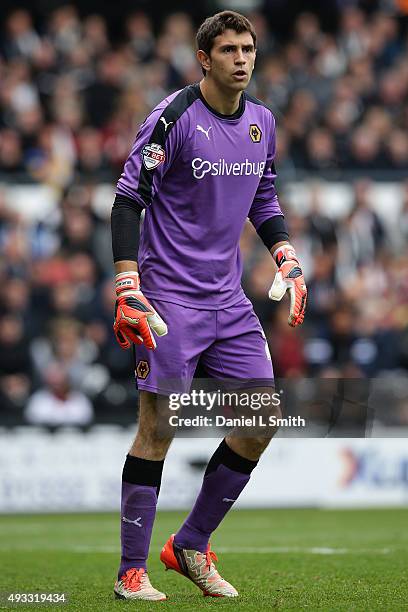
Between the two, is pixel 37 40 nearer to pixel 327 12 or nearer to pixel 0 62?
pixel 0 62

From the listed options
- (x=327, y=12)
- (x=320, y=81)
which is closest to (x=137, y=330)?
(x=320, y=81)

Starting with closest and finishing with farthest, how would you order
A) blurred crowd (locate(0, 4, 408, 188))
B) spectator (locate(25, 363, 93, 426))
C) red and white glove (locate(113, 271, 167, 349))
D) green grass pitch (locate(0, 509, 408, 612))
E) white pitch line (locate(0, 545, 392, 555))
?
red and white glove (locate(113, 271, 167, 349)), green grass pitch (locate(0, 509, 408, 612)), white pitch line (locate(0, 545, 392, 555)), spectator (locate(25, 363, 93, 426)), blurred crowd (locate(0, 4, 408, 188))

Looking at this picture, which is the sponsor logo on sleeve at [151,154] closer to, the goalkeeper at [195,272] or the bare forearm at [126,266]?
the goalkeeper at [195,272]

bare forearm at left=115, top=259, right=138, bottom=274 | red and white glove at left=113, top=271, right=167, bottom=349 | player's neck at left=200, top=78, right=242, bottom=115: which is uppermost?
player's neck at left=200, top=78, right=242, bottom=115

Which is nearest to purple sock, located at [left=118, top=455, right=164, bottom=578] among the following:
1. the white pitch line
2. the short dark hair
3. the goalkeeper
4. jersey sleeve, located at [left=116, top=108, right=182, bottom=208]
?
the goalkeeper

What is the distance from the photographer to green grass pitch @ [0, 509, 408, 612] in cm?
609

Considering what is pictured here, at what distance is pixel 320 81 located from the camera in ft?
61.3

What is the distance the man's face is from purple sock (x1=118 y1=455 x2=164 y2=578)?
1864 millimetres

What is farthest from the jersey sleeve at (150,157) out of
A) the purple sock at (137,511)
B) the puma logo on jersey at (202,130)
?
the purple sock at (137,511)

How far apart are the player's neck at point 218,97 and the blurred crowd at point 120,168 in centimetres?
757

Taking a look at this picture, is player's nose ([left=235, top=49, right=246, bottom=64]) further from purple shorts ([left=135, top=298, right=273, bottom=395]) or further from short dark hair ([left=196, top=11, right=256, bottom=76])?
purple shorts ([left=135, top=298, right=273, bottom=395])

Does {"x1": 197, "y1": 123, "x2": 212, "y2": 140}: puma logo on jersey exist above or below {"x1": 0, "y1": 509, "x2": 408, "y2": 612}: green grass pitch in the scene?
above

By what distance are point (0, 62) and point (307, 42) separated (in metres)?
4.69

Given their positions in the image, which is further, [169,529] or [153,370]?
[169,529]
